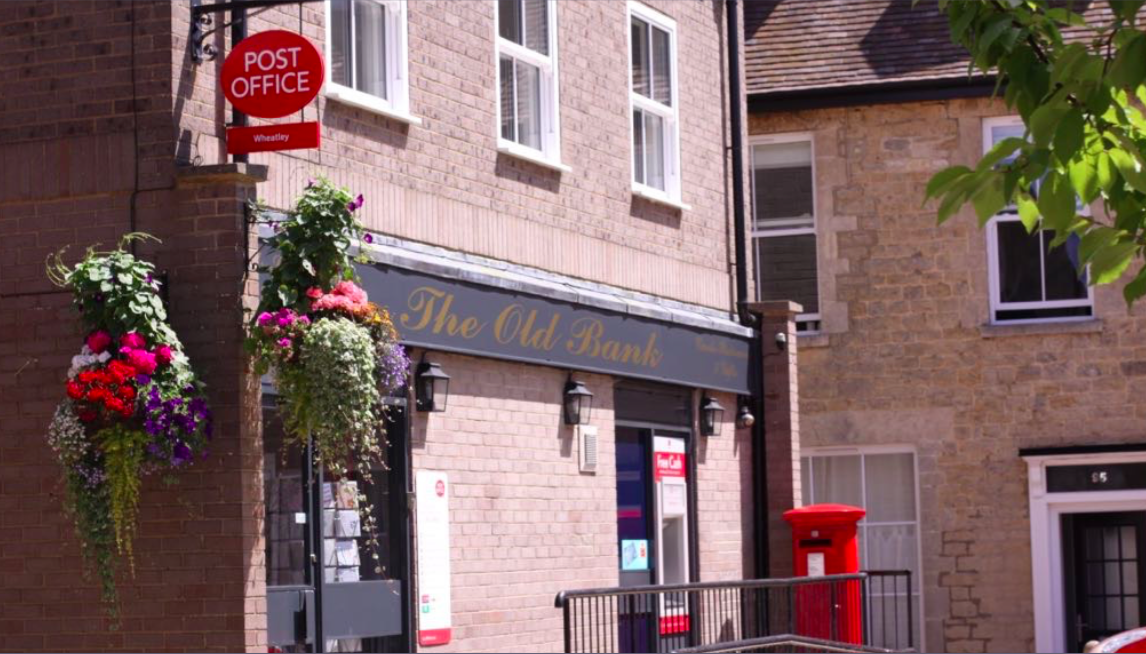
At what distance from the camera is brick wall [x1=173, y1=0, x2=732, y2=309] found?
40.6ft

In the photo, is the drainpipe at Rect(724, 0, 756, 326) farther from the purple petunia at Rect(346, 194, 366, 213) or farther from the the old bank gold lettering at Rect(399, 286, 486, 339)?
the purple petunia at Rect(346, 194, 366, 213)

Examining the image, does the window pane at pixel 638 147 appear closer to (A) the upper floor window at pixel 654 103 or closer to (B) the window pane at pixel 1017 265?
(A) the upper floor window at pixel 654 103

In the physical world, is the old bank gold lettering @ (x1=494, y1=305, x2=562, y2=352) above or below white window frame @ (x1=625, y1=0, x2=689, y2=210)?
below

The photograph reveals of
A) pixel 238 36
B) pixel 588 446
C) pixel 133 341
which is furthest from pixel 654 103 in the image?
pixel 133 341

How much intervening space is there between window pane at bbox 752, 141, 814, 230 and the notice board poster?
9.70 meters

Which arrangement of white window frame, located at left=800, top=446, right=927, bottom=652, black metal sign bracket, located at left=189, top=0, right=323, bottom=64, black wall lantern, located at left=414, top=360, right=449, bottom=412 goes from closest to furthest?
black metal sign bracket, located at left=189, top=0, right=323, bottom=64 < black wall lantern, located at left=414, top=360, right=449, bottom=412 < white window frame, located at left=800, top=446, right=927, bottom=652

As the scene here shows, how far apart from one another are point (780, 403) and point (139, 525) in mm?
8575

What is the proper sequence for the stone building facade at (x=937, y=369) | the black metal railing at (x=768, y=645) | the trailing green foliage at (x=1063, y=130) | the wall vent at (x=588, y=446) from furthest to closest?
the stone building facade at (x=937, y=369) < the wall vent at (x=588, y=446) < the black metal railing at (x=768, y=645) < the trailing green foliage at (x=1063, y=130)

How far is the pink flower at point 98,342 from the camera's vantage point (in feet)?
34.9

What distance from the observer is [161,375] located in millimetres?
10664

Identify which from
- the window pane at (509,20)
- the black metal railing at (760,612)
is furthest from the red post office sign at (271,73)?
the black metal railing at (760,612)

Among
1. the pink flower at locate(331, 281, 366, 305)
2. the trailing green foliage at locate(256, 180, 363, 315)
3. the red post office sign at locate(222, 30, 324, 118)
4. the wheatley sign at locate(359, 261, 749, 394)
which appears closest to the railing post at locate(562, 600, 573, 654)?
the wheatley sign at locate(359, 261, 749, 394)

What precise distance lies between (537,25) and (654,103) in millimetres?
2067

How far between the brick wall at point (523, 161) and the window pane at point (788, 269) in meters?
4.11
